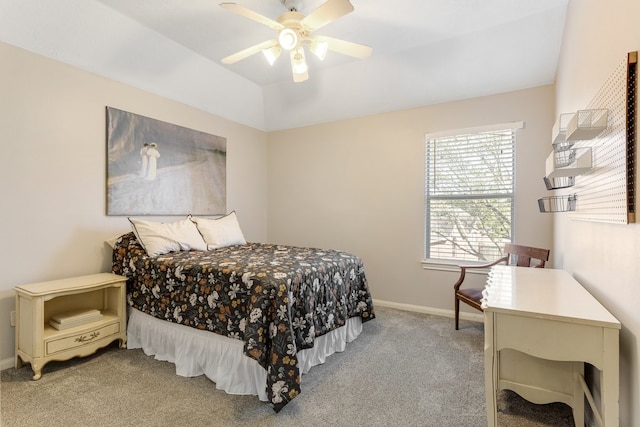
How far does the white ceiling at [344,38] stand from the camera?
7.93ft

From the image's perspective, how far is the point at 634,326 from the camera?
1.09 metres

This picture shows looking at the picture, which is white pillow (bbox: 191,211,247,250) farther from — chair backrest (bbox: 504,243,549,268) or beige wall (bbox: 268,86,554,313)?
Answer: chair backrest (bbox: 504,243,549,268)

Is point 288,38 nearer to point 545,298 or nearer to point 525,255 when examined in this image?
point 545,298

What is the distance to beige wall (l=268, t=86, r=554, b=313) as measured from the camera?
3.12 metres

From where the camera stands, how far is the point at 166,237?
9.31ft

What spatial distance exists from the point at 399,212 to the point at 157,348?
9.26 feet

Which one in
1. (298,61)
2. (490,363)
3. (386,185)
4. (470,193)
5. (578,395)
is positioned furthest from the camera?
(386,185)

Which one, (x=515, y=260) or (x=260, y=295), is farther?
(x=515, y=260)

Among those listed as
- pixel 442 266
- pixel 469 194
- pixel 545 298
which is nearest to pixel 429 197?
pixel 469 194

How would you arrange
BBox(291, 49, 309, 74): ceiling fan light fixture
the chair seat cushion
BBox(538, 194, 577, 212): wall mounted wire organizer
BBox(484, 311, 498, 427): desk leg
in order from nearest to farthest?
BBox(484, 311, 498, 427): desk leg
BBox(538, 194, 577, 212): wall mounted wire organizer
BBox(291, 49, 309, 74): ceiling fan light fixture
the chair seat cushion

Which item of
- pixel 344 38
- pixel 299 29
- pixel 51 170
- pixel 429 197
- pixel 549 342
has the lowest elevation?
pixel 549 342

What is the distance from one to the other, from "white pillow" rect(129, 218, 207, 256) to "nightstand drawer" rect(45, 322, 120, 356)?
658 mm

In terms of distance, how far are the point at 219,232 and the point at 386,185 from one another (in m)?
2.04

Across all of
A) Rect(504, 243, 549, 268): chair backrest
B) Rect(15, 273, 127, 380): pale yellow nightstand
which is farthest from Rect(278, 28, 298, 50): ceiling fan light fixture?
Rect(504, 243, 549, 268): chair backrest
